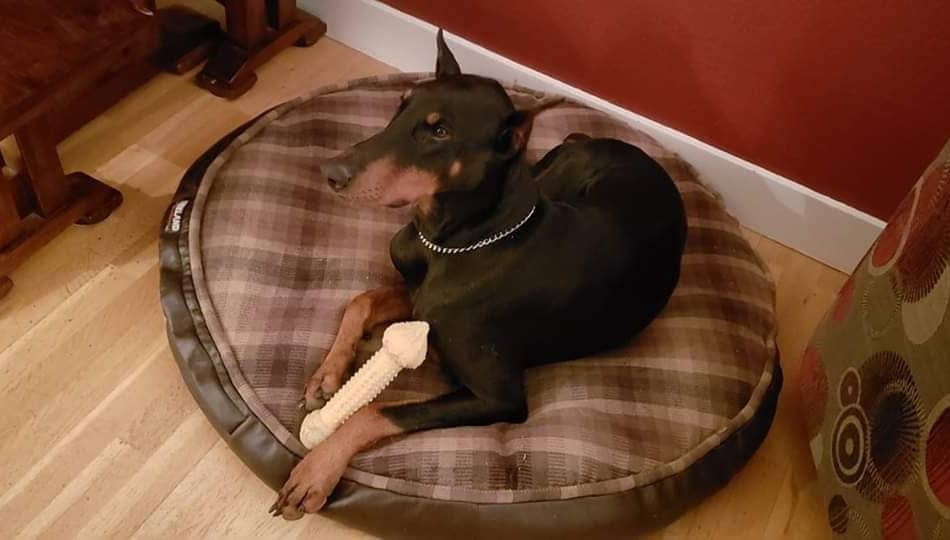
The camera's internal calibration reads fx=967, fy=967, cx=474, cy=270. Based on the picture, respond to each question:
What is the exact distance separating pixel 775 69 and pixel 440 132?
101 cm

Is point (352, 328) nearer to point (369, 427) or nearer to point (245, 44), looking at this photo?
point (369, 427)

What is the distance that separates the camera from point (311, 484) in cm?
173

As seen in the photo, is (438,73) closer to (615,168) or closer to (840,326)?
(615,168)

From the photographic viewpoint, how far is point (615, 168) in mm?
2092

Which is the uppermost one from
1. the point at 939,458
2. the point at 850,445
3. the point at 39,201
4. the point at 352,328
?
the point at 939,458

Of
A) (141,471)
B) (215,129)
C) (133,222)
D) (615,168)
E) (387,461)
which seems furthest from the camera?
(215,129)

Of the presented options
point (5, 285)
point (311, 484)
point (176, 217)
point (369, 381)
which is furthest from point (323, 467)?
point (5, 285)

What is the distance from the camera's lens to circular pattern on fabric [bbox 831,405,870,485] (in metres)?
1.76

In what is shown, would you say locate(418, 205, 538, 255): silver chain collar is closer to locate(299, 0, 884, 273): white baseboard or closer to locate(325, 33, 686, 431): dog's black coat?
locate(325, 33, 686, 431): dog's black coat

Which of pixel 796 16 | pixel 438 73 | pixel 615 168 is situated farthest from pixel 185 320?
pixel 796 16

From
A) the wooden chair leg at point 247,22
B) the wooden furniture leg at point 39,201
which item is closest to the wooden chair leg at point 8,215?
the wooden furniture leg at point 39,201

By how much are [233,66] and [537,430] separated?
4.83 ft

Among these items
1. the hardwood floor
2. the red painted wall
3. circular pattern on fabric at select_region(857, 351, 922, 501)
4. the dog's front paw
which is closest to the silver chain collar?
the dog's front paw

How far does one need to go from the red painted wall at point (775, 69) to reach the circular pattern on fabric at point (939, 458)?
0.88 m
